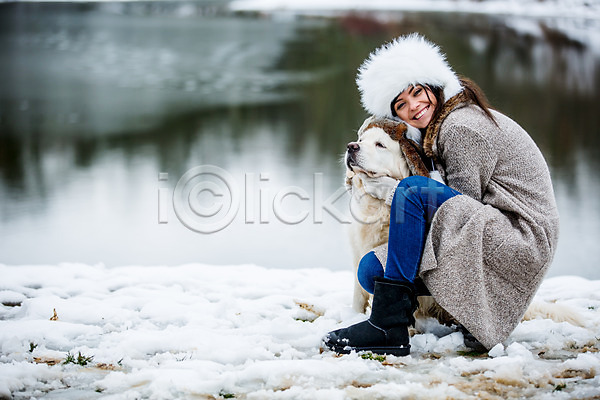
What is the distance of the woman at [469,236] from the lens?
92.5 inches

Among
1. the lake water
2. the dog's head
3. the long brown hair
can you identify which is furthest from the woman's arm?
the lake water

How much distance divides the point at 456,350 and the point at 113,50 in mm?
16253

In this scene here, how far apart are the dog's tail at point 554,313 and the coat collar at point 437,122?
3.11ft

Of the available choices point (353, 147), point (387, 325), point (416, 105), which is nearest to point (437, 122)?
point (416, 105)

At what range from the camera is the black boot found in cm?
242

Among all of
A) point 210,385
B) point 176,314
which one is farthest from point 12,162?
point 210,385

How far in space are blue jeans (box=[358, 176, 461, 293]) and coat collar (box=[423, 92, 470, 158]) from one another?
0.17 meters

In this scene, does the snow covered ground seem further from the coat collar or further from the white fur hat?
the white fur hat

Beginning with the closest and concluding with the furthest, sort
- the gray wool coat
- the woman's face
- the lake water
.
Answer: the gray wool coat
the woman's face
the lake water

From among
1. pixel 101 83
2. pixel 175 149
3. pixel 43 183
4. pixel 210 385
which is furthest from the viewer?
pixel 101 83

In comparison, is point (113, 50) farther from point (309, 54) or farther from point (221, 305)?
point (221, 305)

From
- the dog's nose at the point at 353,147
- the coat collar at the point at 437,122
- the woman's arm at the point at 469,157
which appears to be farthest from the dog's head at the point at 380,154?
the woman's arm at the point at 469,157

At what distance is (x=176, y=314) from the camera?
295cm

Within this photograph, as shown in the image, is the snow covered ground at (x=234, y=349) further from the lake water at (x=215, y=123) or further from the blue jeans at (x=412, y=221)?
the lake water at (x=215, y=123)
